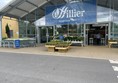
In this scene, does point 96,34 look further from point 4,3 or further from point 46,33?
point 4,3

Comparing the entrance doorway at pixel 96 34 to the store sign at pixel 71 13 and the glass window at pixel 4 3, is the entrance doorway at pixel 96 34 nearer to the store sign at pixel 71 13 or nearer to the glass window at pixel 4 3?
the store sign at pixel 71 13

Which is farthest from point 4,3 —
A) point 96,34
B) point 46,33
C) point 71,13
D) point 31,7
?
point 96,34

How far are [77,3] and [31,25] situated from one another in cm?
760

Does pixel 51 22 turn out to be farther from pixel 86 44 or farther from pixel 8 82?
pixel 8 82

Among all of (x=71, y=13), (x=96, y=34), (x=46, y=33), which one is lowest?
(x=96, y=34)

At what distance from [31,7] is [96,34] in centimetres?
947

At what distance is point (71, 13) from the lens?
1933cm

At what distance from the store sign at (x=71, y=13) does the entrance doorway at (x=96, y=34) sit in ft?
4.38

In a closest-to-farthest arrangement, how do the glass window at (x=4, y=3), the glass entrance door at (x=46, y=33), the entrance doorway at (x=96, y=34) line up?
the glass window at (x=4, y=3) → the entrance doorway at (x=96, y=34) → the glass entrance door at (x=46, y=33)

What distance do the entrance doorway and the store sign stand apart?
1335mm

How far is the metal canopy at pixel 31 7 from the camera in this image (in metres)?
17.9

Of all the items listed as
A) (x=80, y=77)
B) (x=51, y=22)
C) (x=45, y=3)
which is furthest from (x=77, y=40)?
(x=80, y=77)

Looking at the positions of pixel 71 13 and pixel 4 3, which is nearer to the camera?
pixel 4 3

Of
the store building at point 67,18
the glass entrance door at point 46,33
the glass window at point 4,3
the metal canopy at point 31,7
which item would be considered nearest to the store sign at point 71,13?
the store building at point 67,18
